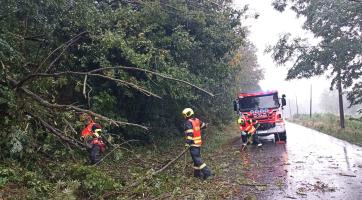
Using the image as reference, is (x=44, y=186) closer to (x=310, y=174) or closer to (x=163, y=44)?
(x=310, y=174)

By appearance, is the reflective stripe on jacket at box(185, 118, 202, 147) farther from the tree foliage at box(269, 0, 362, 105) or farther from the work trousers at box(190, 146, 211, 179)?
the tree foliage at box(269, 0, 362, 105)

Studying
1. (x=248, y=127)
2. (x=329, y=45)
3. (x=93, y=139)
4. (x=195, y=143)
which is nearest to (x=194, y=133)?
(x=195, y=143)

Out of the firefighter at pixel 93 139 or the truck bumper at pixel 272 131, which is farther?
the truck bumper at pixel 272 131

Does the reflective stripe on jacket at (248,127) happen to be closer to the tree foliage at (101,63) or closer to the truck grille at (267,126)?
the truck grille at (267,126)

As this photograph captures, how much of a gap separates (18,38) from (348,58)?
16.3m

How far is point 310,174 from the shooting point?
10.3m

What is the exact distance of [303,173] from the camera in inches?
412

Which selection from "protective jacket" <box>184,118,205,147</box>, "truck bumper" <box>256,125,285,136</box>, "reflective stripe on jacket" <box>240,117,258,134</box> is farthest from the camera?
"truck bumper" <box>256,125,285,136</box>

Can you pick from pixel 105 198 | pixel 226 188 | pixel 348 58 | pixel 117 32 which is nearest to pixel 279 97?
pixel 348 58

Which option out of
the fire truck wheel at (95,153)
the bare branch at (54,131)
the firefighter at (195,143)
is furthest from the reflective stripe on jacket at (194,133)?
the bare branch at (54,131)

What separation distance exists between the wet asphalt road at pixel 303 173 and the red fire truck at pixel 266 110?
7.06 ft

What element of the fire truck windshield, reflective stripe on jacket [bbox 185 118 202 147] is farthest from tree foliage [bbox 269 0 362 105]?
reflective stripe on jacket [bbox 185 118 202 147]

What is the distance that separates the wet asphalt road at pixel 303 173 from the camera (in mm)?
8203

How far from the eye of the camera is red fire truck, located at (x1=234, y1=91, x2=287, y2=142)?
59.5ft
